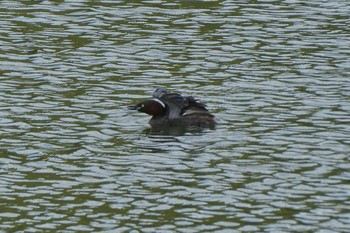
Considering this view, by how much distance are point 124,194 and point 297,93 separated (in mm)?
6701

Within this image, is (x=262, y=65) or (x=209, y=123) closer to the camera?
(x=209, y=123)

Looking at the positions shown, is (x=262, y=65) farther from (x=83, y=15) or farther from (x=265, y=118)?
(x=83, y=15)

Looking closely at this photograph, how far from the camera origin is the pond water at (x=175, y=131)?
58.5ft

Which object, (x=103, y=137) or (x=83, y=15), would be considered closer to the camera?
(x=103, y=137)

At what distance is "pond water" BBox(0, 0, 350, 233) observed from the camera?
17.8 meters

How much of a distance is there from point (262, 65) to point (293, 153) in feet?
20.5

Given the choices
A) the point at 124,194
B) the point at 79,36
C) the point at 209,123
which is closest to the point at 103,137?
the point at 209,123

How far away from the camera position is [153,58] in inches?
1073

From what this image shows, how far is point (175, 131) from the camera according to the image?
22.7 metres

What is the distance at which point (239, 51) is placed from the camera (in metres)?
27.7

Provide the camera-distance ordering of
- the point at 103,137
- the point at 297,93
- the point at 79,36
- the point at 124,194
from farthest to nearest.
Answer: the point at 79,36 → the point at 297,93 → the point at 103,137 → the point at 124,194

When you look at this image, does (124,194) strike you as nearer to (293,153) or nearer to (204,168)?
(204,168)

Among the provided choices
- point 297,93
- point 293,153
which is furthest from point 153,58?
point 293,153

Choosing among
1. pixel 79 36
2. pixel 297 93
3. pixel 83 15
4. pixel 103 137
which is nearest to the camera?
pixel 103 137
